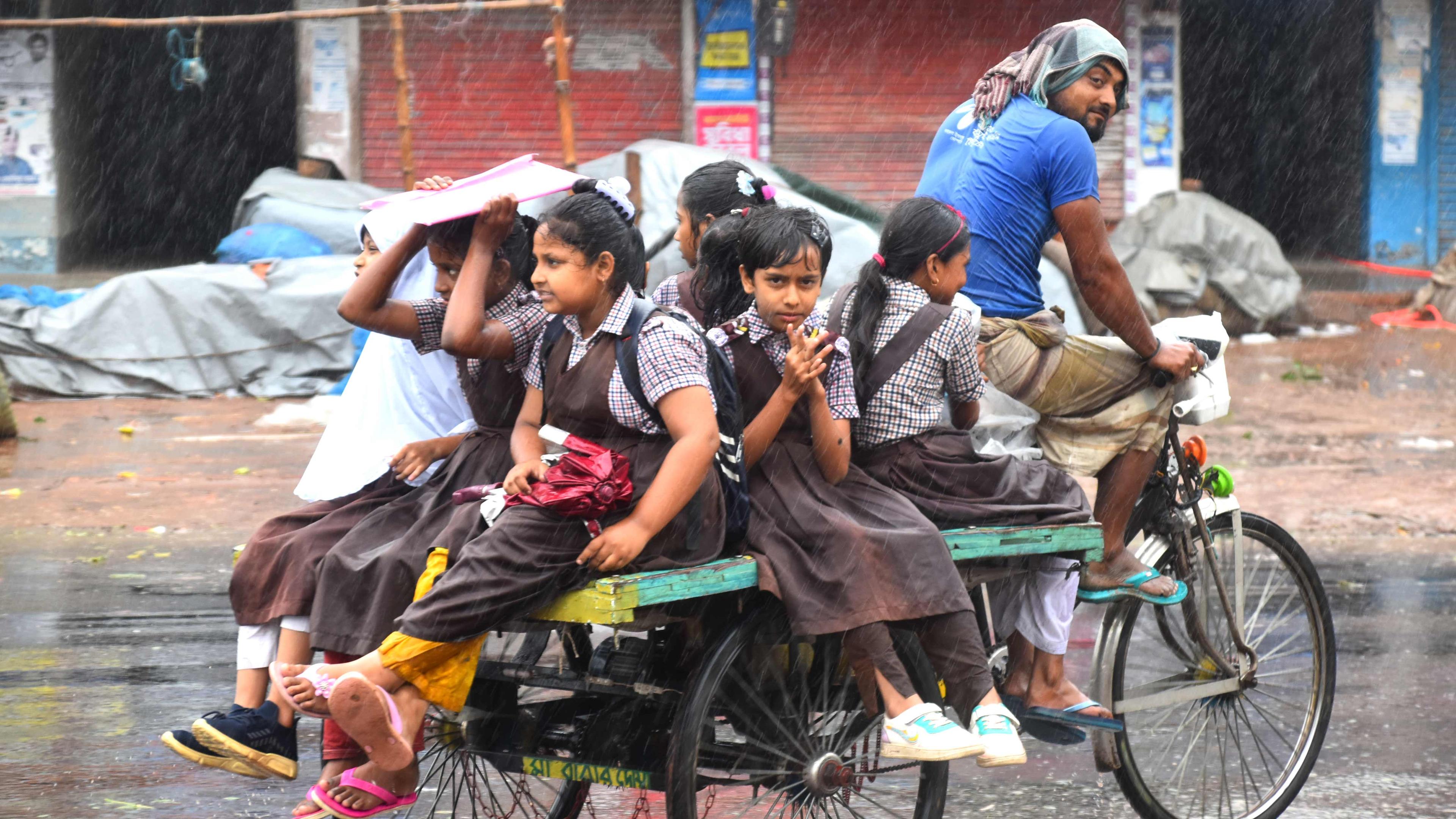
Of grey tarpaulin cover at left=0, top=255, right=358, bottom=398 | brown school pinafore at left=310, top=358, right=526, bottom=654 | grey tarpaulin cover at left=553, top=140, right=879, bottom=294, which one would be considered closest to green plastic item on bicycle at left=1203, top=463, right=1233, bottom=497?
brown school pinafore at left=310, top=358, right=526, bottom=654

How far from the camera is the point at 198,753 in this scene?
316 centimetres

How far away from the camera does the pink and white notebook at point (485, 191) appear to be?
3258mm

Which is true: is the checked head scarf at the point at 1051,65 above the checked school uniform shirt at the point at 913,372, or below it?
above

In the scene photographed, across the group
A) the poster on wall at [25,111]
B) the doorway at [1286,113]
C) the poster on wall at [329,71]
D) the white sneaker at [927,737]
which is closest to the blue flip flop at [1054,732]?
the white sneaker at [927,737]

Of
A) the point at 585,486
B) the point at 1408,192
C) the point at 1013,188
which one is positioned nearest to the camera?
the point at 585,486

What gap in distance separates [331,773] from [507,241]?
1289mm

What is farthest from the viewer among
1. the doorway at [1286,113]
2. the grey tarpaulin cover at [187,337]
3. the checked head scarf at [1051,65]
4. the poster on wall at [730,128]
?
the doorway at [1286,113]

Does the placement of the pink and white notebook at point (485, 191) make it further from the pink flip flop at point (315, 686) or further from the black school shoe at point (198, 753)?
the black school shoe at point (198, 753)

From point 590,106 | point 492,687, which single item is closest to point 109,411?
point 590,106

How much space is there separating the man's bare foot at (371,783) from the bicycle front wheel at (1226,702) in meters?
1.89

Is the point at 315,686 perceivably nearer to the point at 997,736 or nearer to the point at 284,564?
the point at 284,564

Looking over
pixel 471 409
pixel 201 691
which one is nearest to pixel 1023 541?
pixel 471 409

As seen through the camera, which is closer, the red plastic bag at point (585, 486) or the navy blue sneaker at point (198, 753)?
the red plastic bag at point (585, 486)

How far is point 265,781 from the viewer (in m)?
4.38
